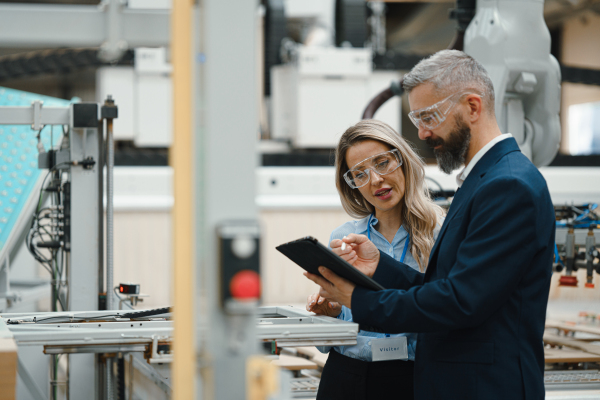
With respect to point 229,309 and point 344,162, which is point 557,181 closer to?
point 344,162

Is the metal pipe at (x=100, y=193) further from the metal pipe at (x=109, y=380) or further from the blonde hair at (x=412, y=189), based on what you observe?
the blonde hair at (x=412, y=189)

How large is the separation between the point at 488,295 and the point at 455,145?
379mm

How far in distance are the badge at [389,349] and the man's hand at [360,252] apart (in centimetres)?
20

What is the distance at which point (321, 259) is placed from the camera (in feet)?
4.62

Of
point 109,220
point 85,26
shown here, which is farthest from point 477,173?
Result: point 109,220

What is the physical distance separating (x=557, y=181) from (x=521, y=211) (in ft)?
15.3

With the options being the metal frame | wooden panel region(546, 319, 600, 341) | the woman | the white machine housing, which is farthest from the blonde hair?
the white machine housing

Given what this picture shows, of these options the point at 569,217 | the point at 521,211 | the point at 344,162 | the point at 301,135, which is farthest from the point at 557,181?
the point at 521,211

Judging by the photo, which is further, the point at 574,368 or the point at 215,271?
the point at 574,368

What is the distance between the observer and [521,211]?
4.28 ft

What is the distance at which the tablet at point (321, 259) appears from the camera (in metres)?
1.34

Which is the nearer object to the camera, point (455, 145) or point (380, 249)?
point (455, 145)

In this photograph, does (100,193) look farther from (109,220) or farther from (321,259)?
(321,259)

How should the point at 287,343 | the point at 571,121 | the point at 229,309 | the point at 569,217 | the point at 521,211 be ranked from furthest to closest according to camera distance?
the point at 571,121 → the point at 569,217 → the point at 287,343 → the point at 521,211 → the point at 229,309
